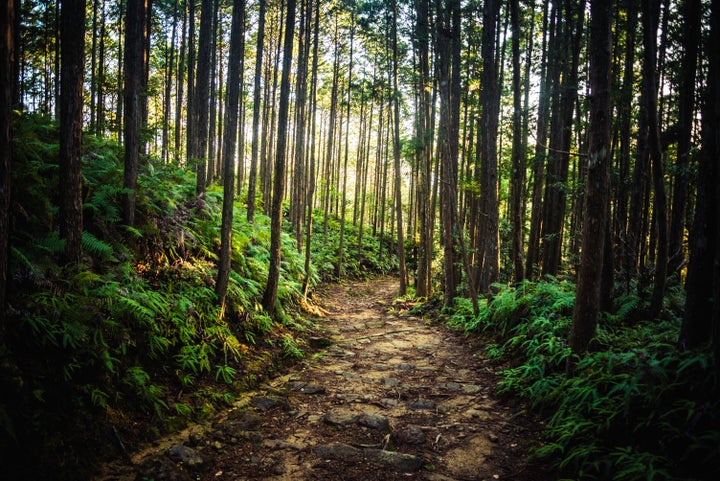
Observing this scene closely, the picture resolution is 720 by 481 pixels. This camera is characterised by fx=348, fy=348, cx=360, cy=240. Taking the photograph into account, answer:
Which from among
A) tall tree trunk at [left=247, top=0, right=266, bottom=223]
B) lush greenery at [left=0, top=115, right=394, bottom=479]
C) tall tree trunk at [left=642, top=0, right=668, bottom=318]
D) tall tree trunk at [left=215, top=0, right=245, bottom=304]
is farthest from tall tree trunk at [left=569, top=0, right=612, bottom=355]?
tall tree trunk at [left=247, top=0, right=266, bottom=223]

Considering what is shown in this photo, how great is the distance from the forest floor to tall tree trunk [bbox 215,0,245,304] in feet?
7.18

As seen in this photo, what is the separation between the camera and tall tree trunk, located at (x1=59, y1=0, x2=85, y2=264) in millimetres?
4672

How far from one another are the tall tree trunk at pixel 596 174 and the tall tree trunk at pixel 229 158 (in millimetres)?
5875

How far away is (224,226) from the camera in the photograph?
22.5 ft

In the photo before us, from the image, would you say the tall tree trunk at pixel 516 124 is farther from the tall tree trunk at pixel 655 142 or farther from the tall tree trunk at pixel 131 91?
the tall tree trunk at pixel 131 91

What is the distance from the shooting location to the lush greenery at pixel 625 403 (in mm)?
2863

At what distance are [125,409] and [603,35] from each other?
7.50 metres

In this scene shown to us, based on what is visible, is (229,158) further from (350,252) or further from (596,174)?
(350,252)

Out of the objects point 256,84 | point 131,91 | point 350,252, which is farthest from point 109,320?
point 350,252

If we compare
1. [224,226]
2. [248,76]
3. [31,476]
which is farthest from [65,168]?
[248,76]

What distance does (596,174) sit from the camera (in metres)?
4.70

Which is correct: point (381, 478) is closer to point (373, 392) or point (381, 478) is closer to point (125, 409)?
point (373, 392)

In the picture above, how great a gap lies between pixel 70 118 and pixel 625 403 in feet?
24.3

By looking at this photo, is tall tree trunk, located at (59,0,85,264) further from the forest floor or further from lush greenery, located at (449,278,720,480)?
lush greenery, located at (449,278,720,480)
